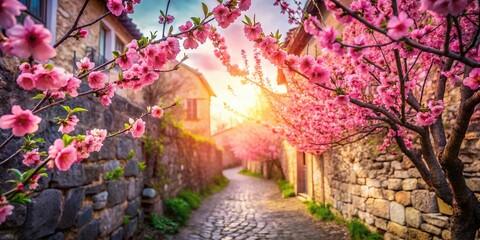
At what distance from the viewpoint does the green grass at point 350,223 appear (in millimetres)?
5079

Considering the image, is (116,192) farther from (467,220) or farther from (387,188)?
(387,188)

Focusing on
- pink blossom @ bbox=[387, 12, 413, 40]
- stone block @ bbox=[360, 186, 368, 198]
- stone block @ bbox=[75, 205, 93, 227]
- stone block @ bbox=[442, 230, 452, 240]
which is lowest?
stone block @ bbox=[442, 230, 452, 240]

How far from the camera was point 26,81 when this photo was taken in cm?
130

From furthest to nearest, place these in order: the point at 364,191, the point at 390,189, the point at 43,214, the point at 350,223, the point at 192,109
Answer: the point at 192,109 → the point at 350,223 → the point at 364,191 → the point at 390,189 → the point at 43,214

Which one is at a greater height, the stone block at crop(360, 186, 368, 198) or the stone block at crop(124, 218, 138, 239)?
the stone block at crop(360, 186, 368, 198)

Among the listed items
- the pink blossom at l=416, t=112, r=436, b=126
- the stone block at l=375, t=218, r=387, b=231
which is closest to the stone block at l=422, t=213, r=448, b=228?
the stone block at l=375, t=218, r=387, b=231

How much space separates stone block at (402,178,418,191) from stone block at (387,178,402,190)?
0.30 ft

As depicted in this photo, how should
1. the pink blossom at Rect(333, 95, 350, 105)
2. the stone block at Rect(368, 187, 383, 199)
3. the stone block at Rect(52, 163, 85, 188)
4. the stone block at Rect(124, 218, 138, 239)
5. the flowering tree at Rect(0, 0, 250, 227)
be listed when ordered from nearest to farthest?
the flowering tree at Rect(0, 0, 250, 227)
the pink blossom at Rect(333, 95, 350, 105)
the stone block at Rect(52, 163, 85, 188)
the stone block at Rect(124, 218, 138, 239)
the stone block at Rect(368, 187, 383, 199)

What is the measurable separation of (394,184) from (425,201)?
64cm

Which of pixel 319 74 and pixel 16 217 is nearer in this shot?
pixel 319 74

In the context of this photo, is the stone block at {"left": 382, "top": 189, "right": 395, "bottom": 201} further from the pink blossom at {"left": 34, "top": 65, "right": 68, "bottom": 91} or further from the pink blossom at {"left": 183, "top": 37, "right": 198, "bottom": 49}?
the pink blossom at {"left": 34, "top": 65, "right": 68, "bottom": 91}

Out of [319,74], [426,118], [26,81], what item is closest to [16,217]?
[26,81]

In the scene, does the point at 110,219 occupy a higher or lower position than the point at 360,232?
higher

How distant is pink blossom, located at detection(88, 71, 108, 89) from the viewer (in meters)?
1.86
